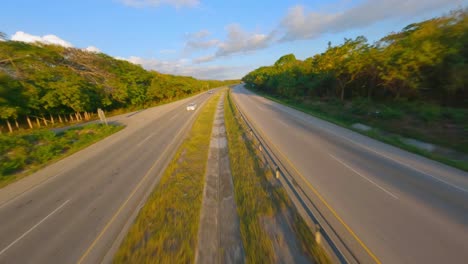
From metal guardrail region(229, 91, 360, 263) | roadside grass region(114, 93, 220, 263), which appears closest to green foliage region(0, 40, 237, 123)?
roadside grass region(114, 93, 220, 263)

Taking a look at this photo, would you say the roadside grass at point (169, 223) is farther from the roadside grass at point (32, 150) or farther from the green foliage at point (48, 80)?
A: the green foliage at point (48, 80)

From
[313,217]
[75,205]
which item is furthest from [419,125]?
[75,205]

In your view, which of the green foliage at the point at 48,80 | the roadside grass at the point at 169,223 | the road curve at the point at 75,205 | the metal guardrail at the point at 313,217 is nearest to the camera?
the metal guardrail at the point at 313,217

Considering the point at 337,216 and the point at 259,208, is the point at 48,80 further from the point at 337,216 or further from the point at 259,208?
the point at 337,216

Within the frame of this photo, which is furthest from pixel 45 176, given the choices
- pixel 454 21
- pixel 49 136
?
pixel 454 21

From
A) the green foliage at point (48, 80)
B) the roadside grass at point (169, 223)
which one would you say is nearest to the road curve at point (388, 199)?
the roadside grass at point (169, 223)

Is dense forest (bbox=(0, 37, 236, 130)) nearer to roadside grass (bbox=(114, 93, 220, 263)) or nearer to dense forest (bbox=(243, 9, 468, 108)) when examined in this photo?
roadside grass (bbox=(114, 93, 220, 263))
